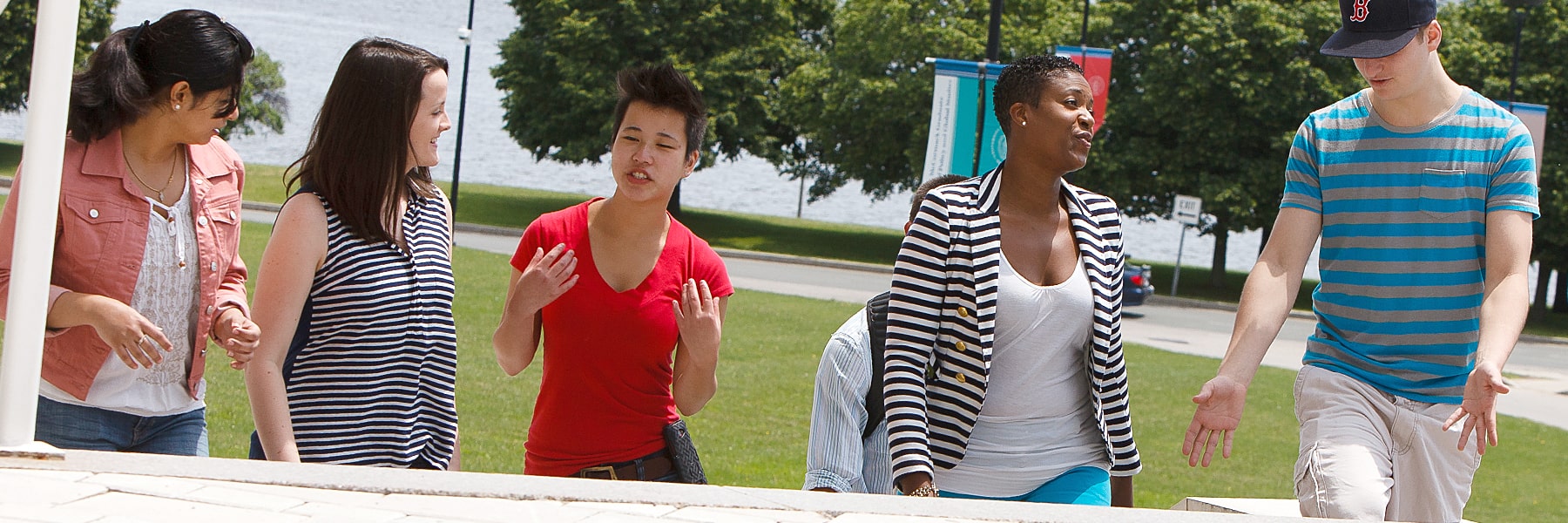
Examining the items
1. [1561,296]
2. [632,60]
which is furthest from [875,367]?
[632,60]

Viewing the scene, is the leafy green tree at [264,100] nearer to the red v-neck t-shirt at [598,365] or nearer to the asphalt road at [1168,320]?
the asphalt road at [1168,320]

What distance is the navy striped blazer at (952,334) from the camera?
10.8 feet

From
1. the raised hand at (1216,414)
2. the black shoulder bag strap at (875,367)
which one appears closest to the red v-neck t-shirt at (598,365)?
the black shoulder bag strap at (875,367)

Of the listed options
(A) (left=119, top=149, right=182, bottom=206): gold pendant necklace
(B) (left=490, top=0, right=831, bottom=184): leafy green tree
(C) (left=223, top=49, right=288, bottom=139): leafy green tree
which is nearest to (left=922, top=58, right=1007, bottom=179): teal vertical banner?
(A) (left=119, top=149, right=182, bottom=206): gold pendant necklace

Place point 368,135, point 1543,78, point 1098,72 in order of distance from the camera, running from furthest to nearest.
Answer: point 1543,78 < point 1098,72 < point 368,135

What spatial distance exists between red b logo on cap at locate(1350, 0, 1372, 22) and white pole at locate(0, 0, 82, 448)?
2.77 m

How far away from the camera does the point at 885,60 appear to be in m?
44.5

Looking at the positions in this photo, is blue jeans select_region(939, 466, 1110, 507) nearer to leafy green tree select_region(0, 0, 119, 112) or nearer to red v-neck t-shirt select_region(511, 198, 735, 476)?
red v-neck t-shirt select_region(511, 198, 735, 476)

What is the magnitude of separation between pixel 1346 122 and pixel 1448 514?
954 mm

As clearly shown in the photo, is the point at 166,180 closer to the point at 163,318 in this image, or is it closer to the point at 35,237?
the point at 163,318

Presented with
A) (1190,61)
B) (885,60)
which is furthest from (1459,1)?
(885,60)

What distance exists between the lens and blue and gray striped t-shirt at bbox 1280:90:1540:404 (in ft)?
Result: 11.0

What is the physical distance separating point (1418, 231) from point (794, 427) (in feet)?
26.4

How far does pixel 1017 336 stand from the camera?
131 inches
